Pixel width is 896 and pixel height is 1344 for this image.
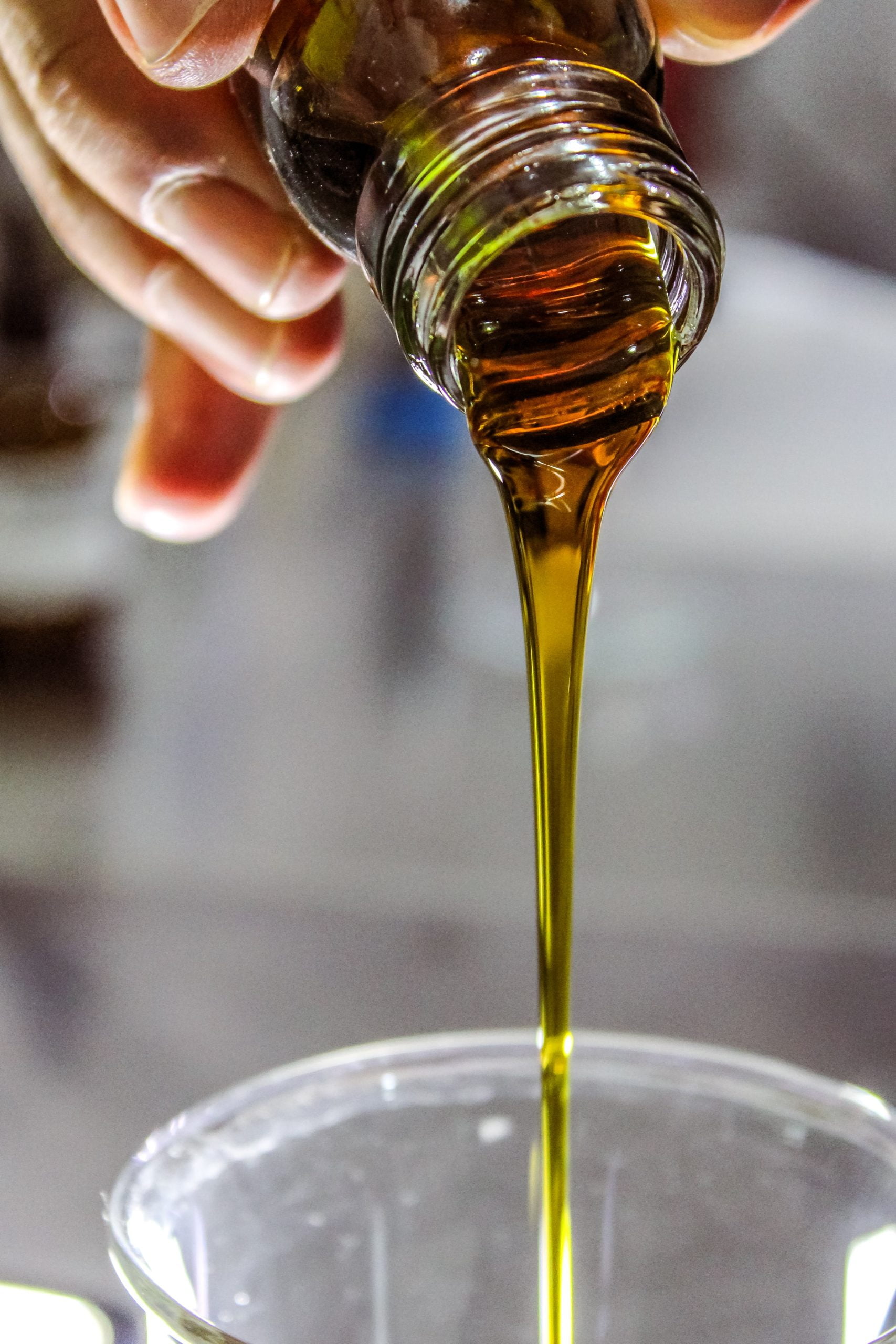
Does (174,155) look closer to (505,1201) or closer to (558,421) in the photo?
(558,421)

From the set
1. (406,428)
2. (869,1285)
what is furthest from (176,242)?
(406,428)

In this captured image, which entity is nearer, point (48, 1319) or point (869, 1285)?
point (869, 1285)

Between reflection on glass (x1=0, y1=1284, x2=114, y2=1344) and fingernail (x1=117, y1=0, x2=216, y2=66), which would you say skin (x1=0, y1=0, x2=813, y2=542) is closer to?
fingernail (x1=117, y1=0, x2=216, y2=66)

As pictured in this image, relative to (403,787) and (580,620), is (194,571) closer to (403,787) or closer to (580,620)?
(403,787)

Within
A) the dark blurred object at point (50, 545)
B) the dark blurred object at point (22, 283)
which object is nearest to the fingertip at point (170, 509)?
the dark blurred object at point (50, 545)

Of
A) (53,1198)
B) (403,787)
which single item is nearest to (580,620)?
(53,1198)

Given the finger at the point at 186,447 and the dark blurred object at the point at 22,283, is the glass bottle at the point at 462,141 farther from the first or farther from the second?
the dark blurred object at the point at 22,283

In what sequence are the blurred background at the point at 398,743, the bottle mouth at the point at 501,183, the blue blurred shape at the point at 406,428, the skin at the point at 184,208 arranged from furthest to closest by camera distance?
the blue blurred shape at the point at 406,428
the blurred background at the point at 398,743
the skin at the point at 184,208
the bottle mouth at the point at 501,183
